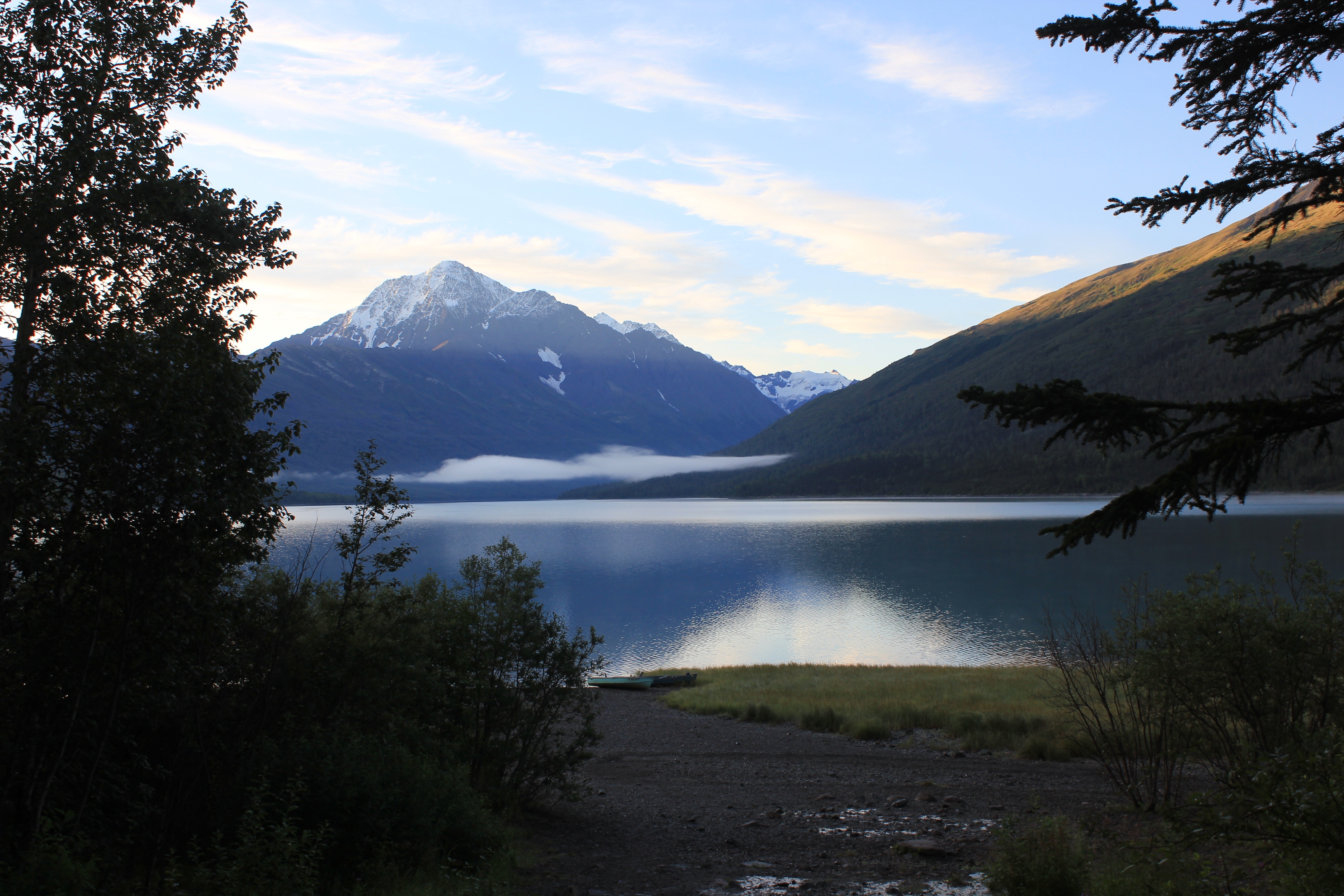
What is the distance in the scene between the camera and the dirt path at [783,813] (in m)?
9.56

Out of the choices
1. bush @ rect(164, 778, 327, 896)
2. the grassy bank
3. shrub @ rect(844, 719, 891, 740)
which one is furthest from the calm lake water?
bush @ rect(164, 778, 327, 896)

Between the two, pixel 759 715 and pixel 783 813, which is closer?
pixel 783 813

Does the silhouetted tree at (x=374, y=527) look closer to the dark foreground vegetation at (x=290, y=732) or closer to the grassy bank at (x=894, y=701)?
the dark foreground vegetation at (x=290, y=732)

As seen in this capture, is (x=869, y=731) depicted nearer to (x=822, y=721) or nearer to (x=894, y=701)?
(x=822, y=721)

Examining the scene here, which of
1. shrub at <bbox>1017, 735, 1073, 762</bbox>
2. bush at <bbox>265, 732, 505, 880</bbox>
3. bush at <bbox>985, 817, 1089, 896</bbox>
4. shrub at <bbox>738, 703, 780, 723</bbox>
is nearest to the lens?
bush at <bbox>985, 817, 1089, 896</bbox>

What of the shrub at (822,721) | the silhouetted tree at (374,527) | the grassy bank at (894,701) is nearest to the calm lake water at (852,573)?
the grassy bank at (894,701)

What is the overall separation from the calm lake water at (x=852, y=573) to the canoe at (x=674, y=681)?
5.25m

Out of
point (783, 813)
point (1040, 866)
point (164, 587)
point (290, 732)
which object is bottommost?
point (783, 813)

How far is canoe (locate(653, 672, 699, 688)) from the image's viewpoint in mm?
29016

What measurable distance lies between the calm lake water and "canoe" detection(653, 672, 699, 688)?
5.25m

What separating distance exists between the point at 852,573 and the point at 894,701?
46.5 m

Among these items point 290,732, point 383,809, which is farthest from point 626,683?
point 383,809

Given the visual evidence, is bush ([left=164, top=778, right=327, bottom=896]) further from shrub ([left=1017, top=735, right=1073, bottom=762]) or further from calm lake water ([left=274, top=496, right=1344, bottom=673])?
shrub ([left=1017, top=735, right=1073, bottom=762])

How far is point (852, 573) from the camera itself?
224ft
